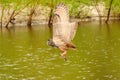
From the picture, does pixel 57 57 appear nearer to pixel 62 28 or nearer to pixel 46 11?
pixel 62 28

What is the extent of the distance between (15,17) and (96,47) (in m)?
23.3

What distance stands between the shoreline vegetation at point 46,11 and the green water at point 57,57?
8.23m

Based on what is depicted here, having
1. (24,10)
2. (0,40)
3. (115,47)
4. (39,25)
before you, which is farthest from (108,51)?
(24,10)

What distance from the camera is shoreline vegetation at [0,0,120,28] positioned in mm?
58719

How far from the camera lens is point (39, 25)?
194 feet

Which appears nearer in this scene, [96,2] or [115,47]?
[115,47]

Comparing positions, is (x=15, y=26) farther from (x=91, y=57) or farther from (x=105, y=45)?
(x=91, y=57)

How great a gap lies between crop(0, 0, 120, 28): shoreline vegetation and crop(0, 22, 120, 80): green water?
27.0 feet

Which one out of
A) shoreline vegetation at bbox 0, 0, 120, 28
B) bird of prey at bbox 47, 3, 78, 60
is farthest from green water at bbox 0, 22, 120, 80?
bird of prey at bbox 47, 3, 78, 60

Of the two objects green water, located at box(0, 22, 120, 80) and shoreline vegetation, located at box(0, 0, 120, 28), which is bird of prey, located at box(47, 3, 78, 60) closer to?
green water, located at box(0, 22, 120, 80)

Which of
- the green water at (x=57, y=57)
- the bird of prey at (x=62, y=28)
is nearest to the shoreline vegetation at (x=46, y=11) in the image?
the green water at (x=57, y=57)

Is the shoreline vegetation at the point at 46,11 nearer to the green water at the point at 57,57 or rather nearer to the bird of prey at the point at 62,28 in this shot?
the green water at the point at 57,57

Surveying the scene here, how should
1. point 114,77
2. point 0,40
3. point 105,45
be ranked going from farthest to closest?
1. point 0,40
2. point 105,45
3. point 114,77

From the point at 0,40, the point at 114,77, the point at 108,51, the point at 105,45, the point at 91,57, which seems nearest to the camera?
the point at 114,77
